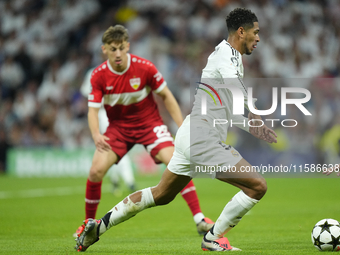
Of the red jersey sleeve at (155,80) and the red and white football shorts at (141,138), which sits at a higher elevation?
the red jersey sleeve at (155,80)

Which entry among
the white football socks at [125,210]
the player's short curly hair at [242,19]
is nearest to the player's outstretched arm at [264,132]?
the player's short curly hair at [242,19]

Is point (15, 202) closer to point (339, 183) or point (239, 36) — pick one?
point (239, 36)

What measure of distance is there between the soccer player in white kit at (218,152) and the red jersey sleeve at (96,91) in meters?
1.69

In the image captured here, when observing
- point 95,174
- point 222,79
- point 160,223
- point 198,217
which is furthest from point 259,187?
point 160,223

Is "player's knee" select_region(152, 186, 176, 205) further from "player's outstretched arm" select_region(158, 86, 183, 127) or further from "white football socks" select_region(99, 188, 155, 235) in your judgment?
"player's outstretched arm" select_region(158, 86, 183, 127)

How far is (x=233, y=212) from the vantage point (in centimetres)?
455

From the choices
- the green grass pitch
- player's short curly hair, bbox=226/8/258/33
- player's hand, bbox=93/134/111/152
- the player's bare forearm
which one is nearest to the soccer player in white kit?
player's short curly hair, bbox=226/8/258/33

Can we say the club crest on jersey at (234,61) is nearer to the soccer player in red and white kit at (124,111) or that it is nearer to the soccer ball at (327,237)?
the soccer ball at (327,237)

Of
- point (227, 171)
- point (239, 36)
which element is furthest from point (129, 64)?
point (227, 171)

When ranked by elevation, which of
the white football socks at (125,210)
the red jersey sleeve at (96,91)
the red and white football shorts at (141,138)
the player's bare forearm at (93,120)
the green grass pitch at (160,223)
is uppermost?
the red jersey sleeve at (96,91)

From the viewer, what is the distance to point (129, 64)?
6285 mm

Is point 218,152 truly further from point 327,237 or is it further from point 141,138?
point 141,138

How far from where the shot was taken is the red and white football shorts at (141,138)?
20.8 ft

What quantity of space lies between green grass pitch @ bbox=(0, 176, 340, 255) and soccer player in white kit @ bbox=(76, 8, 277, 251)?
305mm
